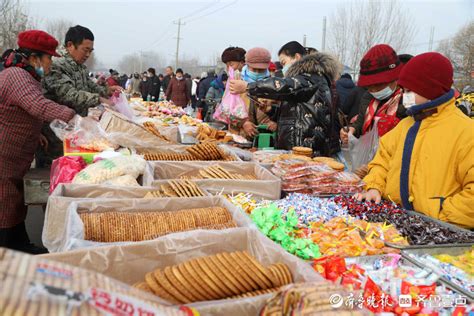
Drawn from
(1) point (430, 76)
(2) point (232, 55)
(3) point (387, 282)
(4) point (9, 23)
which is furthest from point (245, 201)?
(4) point (9, 23)

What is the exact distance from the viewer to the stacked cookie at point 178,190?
238 cm

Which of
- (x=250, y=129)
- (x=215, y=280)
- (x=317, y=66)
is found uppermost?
(x=317, y=66)

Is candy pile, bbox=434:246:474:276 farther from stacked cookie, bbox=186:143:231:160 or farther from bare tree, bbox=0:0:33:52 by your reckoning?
bare tree, bbox=0:0:33:52

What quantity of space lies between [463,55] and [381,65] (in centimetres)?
2900

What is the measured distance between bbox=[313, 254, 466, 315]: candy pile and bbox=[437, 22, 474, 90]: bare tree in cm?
2555

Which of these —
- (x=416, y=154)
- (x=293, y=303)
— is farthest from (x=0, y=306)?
(x=416, y=154)

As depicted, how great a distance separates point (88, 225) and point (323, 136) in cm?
251

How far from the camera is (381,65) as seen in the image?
3.28 meters

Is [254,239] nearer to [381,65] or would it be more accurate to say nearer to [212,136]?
[381,65]

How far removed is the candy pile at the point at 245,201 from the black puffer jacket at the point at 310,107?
3.67ft

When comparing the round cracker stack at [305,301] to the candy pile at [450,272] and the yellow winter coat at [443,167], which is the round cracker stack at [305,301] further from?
the yellow winter coat at [443,167]

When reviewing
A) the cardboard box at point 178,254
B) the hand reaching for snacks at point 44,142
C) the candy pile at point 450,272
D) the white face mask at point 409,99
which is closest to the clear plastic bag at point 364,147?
the white face mask at point 409,99

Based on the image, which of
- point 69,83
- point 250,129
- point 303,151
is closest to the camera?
point 303,151

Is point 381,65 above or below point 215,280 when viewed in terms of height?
above
